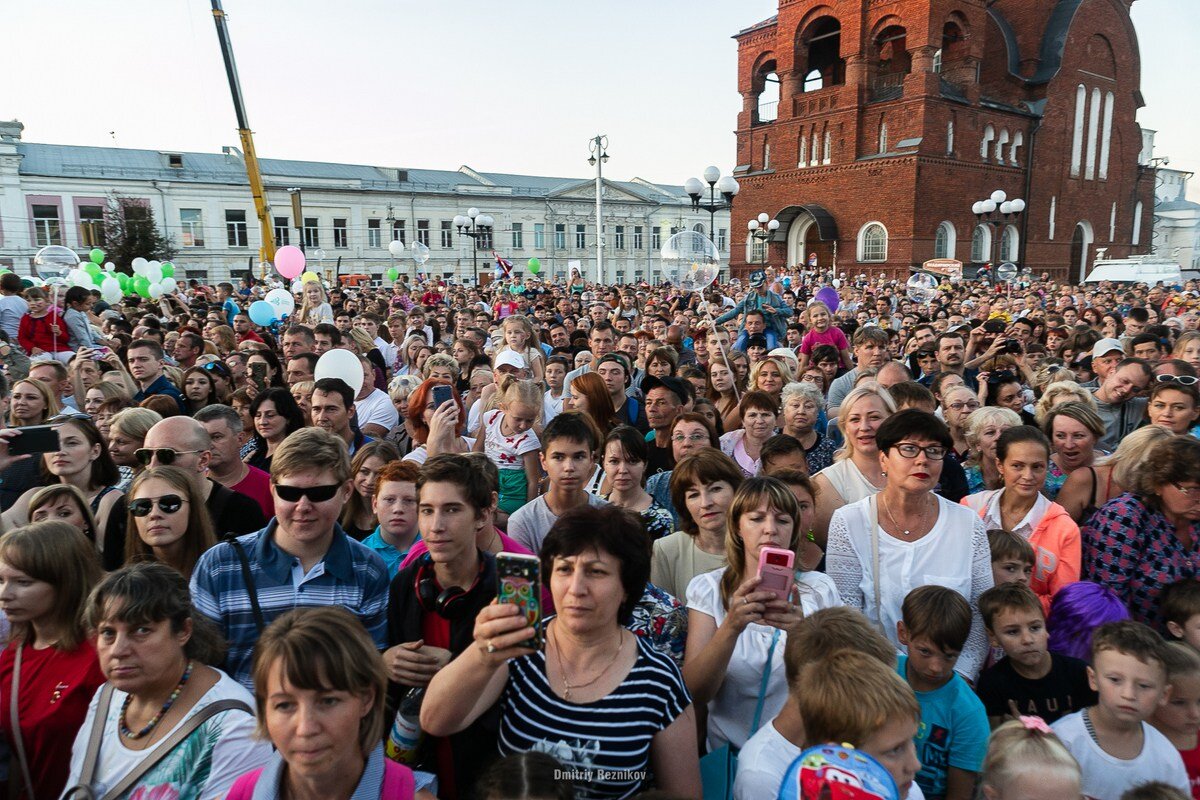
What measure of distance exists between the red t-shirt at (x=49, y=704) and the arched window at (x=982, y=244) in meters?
39.7

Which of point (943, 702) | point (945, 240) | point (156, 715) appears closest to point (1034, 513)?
point (943, 702)

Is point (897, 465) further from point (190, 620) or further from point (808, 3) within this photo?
point (808, 3)

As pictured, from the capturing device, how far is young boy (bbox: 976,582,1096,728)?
278 centimetres

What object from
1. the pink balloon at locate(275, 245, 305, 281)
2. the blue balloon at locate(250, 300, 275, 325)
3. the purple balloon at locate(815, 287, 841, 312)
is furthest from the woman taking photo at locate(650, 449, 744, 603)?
the pink balloon at locate(275, 245, 305, 281)

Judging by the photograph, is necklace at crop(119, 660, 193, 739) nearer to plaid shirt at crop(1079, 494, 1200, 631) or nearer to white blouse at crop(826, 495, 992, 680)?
white blouse at crop(826, 495, 992, 680)

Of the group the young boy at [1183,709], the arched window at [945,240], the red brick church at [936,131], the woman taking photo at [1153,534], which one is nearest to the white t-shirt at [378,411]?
the woman taking photo at [1153,534]

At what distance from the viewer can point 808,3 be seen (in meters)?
34.3

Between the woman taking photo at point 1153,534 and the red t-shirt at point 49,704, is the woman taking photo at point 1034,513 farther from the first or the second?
the red t-shirt at point 49,704

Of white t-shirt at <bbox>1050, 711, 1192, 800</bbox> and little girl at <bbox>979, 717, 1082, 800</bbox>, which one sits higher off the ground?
little girl at <bbox>979, 717, 1082, 800</bbox>

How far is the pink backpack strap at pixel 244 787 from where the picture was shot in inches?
72.8

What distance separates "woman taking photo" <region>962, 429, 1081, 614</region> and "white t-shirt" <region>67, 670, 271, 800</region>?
124 inches

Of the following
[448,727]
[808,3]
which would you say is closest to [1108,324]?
[448,727]

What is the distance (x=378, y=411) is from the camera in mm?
6086

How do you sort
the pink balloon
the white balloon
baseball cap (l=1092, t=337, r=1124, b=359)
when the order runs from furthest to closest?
1. the pink balloon
2. baseball cap (l=1092, t=337, r=1124, b=359)
3. the white balloon
